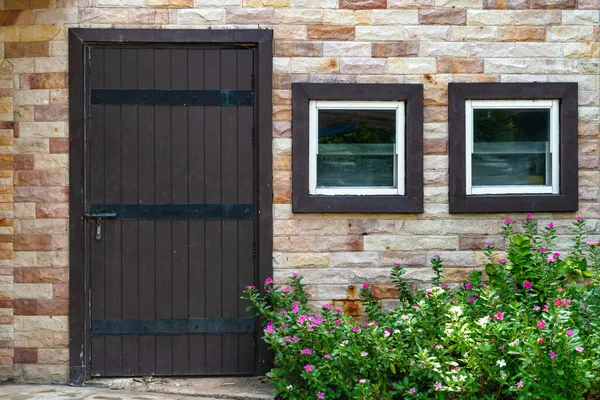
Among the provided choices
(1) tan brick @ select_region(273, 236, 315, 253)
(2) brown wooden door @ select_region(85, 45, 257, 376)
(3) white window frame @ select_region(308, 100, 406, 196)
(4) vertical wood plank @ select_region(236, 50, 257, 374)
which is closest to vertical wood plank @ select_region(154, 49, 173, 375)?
(2) brown wooden door @ select_region(85, 45, 257, 376)

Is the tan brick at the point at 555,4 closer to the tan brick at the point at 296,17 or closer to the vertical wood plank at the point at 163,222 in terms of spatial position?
the tan brick at the point at 296,17

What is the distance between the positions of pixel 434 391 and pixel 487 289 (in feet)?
2.63

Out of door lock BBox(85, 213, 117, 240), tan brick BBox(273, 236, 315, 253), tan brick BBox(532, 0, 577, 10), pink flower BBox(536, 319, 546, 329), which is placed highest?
tan brick BBox(532, 0, 577, 10)

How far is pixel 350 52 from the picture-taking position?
5922mm

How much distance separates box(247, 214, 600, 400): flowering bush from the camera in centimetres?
481

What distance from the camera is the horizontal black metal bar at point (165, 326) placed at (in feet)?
19.3

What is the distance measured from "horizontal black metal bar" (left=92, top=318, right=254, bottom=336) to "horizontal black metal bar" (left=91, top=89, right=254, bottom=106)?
1.64 meters

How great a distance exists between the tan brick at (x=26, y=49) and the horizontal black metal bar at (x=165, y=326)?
81.0 inches

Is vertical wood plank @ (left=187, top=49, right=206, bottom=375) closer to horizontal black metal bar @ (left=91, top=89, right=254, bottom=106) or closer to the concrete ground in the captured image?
horizontal black metal bar @ (left=91, top=89, right=254, bottom=106)

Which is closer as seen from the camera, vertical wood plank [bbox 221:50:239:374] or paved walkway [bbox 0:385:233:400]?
paved walkway [bbox 0:385:233:400]

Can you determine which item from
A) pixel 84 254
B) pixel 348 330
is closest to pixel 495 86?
pixel 348 330

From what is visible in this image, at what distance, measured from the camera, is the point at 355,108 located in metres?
5.96

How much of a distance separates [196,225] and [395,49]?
2.02m

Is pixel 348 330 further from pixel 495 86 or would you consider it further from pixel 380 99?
pixel 495 86
